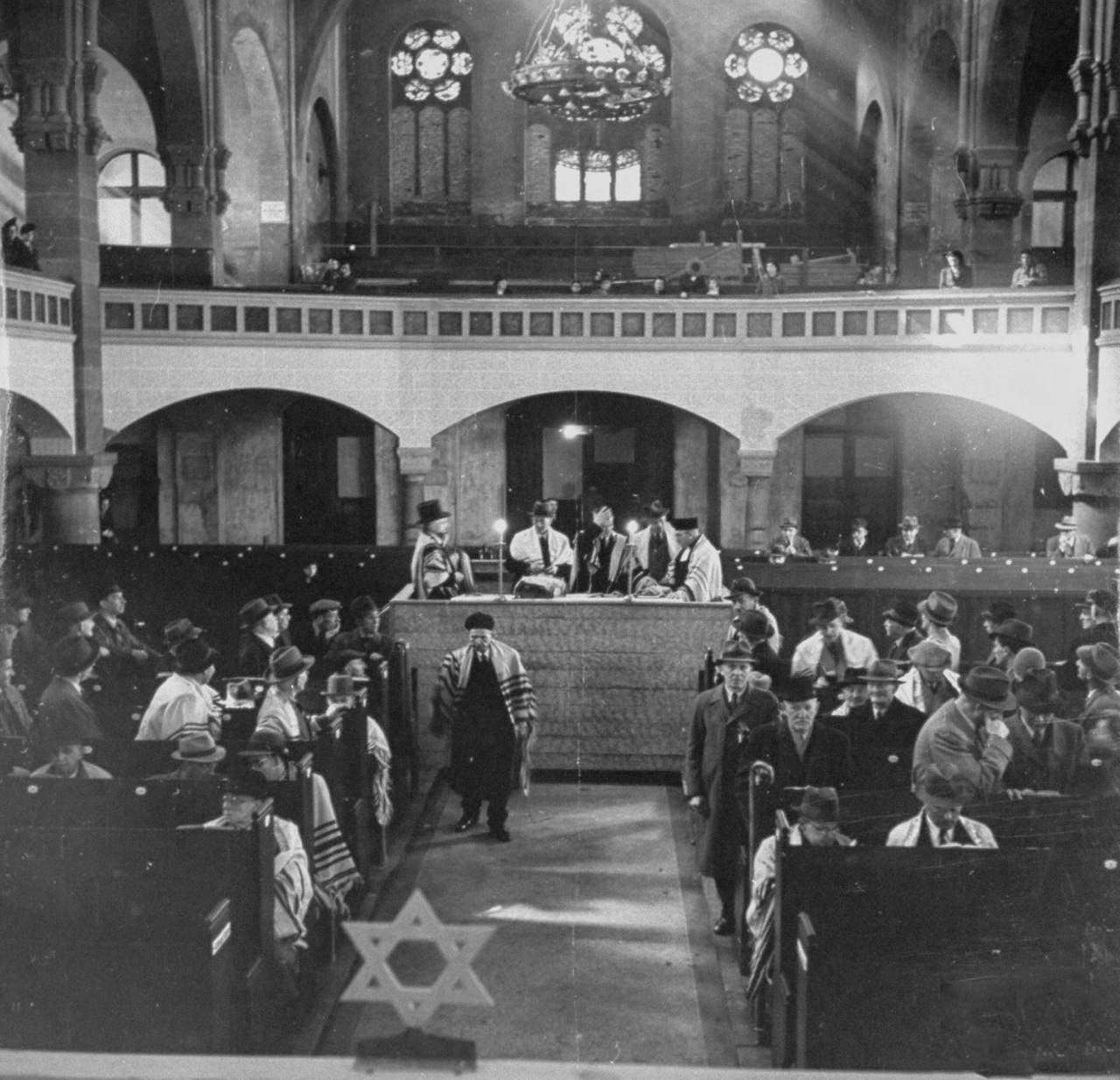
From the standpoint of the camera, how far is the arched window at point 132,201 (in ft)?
86.4

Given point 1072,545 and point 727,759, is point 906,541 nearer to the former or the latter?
point 1072,545

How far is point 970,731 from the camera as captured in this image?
722 centimetres

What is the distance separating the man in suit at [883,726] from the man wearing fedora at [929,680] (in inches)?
15.5

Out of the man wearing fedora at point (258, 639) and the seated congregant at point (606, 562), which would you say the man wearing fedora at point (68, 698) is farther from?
the seated congregant at point (606, 562)

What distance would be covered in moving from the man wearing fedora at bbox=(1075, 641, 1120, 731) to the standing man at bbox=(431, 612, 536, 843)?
3658mm

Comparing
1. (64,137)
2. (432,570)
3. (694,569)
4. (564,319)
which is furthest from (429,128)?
(694,569)

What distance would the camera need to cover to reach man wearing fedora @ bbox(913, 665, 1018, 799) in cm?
712

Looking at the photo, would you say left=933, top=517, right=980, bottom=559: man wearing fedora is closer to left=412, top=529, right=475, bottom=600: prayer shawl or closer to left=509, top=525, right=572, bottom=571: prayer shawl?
left=509, top=525, right=572, bottom=571: prayer shawl

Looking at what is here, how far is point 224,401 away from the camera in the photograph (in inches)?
916

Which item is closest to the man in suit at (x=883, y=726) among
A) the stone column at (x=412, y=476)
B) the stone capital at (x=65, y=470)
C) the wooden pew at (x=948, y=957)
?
the wooden pew at (x=948, y=957)

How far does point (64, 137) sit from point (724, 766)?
12312mm

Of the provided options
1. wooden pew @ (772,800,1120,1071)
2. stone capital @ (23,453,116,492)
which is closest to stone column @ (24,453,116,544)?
stone capital @ (23,453,116,492)

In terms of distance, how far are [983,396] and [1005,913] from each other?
47.3 ft

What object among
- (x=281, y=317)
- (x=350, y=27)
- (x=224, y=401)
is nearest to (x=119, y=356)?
(x=281, y=317)
